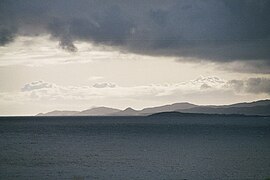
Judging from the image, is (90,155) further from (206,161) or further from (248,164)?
(248,164)

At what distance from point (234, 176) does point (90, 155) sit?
35591mm

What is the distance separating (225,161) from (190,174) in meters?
18.3

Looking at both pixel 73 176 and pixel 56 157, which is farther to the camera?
pixel 56 157

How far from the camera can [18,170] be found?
62219 millimetres

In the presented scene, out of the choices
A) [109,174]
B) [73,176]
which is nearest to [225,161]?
[109,174]

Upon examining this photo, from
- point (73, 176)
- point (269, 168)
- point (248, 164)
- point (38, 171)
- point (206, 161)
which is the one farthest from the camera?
point (206, 161)

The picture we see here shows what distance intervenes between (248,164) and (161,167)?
15.2m

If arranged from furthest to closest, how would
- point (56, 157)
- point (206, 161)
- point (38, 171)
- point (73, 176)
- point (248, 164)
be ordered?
point (56, 157) < point (206, 161) < point (248, 164) < point (38, 171) < point (73, 176)

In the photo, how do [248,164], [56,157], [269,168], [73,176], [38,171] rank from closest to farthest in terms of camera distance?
[73,176] < [38,171] < [269,168] < [248,164] < [56,157]

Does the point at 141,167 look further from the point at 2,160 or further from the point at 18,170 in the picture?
the point at 2,160

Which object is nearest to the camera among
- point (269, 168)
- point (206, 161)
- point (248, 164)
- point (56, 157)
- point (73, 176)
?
point (73, 176)

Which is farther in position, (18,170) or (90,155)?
(90,155)

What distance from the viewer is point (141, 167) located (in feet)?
218

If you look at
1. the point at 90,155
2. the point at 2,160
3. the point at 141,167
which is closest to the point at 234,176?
the point at 141,167
